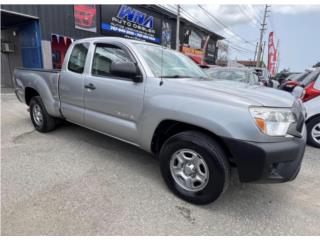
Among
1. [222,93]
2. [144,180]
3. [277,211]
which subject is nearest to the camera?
[222,93]

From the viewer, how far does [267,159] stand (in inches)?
73.6

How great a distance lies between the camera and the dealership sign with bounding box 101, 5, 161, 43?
13.1 m

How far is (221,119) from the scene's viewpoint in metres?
1.99

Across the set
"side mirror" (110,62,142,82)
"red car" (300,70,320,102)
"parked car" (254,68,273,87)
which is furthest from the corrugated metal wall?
"red car" (300,70,320,102)

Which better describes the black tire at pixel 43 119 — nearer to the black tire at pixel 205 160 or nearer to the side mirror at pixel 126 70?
the side mirror at pixel 126 70

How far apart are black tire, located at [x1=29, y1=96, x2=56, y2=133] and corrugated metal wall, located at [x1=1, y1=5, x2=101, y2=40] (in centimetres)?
769

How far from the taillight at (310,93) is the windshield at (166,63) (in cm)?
240

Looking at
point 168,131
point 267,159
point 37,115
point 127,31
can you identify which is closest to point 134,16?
point 127,31

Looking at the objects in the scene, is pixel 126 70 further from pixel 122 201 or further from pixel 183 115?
pixel 122 201

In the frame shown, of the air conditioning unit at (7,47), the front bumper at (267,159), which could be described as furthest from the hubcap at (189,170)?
the air conditioning unit at (7,47)
